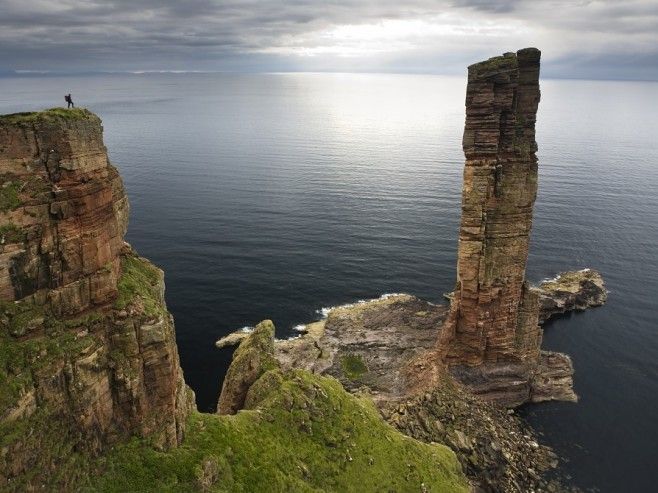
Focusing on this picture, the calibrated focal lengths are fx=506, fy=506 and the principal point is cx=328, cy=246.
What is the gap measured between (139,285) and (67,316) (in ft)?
13.8

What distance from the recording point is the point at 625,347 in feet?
229

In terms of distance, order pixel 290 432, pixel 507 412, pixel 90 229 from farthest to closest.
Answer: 1. pixel 507 412
2. pixel 290 432
3. pixel 90 229

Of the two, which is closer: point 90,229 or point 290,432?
point 90,229

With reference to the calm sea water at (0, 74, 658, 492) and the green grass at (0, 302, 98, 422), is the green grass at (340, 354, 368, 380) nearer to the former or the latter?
the calm sea water at (0, 74, 658, 492)

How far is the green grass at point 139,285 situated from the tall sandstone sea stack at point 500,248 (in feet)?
111

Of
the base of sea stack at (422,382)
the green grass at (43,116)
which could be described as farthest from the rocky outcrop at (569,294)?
the green grass at (43,116)

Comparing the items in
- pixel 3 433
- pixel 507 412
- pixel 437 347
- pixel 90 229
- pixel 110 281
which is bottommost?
pixel 507 412

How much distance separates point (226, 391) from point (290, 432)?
31.2 ft

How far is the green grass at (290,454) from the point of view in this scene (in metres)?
Result: 26.9

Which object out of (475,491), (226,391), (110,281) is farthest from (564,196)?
(110,281)

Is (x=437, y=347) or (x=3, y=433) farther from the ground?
(x=3, y=433)

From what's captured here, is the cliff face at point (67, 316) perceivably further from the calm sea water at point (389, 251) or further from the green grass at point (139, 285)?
the calm sea water at point (389, 251)

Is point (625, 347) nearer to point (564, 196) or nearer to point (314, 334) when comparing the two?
point (314, 334)

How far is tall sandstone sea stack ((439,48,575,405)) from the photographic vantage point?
49.4m
